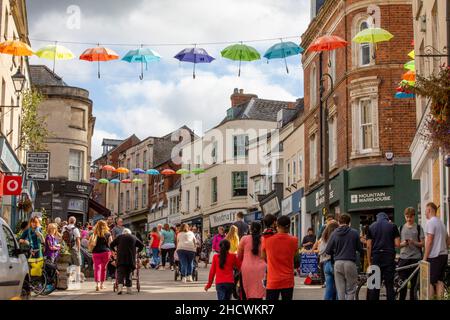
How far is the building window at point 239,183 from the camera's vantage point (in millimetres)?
59375

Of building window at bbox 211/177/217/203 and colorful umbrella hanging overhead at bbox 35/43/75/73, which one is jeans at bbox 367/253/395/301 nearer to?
colorful umbrella hanging overhead at bbox 35/43/75/73

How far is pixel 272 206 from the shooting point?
163ft

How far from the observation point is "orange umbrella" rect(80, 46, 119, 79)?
25812mm

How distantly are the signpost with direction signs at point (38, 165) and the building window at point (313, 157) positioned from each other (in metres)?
12.5

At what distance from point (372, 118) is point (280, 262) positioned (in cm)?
2173

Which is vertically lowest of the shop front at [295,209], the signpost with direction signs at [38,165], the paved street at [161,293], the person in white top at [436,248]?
the paved street at [161,293]

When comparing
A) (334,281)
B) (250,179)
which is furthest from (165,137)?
(334,281)

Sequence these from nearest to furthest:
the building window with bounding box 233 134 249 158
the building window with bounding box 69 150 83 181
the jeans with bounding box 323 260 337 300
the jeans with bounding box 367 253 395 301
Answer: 1. the jeans with bounding box 367 253 395 301
2. the jeans with bounding box 323 260 337 300
3. the building window with bounding box 69 150 83 181
4. the building window with bounding box 233 134 249 158

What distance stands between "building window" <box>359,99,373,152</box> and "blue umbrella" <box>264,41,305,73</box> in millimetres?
6879

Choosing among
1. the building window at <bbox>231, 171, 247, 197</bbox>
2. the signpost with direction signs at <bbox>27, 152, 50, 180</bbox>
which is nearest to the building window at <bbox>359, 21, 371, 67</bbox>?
the signpost with direction signs at <bbox>27, 152, 50, 180</bbox>

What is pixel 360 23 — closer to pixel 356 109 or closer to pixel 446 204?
pixel 356 109

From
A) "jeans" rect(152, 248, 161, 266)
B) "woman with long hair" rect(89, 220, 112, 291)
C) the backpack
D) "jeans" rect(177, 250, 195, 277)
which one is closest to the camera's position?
"woman with long hair" rect(89, 220, 112, 291)

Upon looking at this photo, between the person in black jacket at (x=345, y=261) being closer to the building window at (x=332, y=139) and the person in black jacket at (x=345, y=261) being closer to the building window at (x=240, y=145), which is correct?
the building window at (x=332, y=139)

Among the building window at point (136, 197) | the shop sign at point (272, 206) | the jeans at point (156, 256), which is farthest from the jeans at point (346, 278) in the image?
the building window at point (136, 197)
